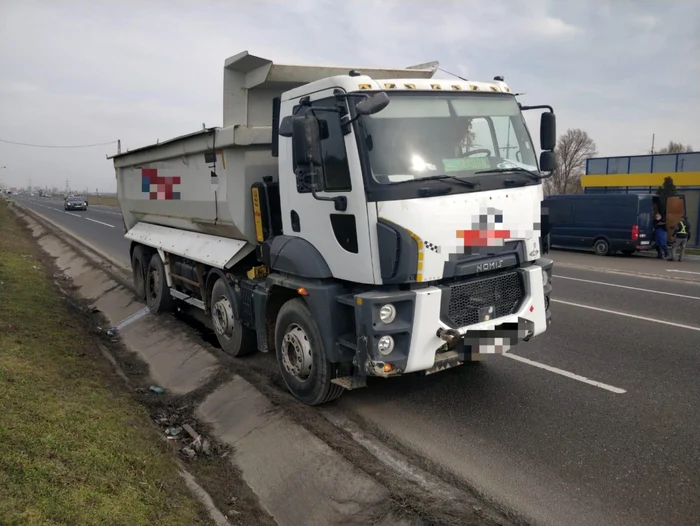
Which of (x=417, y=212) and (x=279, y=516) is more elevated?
(x=417, y=212)

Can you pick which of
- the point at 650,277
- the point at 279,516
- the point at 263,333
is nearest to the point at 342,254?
the point at 263,333

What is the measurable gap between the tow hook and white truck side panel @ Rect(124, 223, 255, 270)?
271 centimetres

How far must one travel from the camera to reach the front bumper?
14.1 ft

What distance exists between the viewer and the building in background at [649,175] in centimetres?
2265

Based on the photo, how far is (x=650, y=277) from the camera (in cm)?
1362

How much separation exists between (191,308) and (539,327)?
644 cm

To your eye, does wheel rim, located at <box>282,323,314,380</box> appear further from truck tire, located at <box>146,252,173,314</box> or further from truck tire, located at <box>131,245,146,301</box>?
truck tire, located at <box>131,245,146,301</box>

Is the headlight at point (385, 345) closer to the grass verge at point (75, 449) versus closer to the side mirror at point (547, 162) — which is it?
the grass verge at point (75, 449)

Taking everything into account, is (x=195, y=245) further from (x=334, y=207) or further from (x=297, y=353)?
(x=334, y=207)

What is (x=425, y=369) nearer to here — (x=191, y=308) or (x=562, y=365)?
(x=562, y=365)

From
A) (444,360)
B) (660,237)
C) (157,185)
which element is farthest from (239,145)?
(660,237)

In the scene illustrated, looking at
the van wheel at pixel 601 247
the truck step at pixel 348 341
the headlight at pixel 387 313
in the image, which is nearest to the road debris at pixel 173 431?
the truck step at pixel 348 341

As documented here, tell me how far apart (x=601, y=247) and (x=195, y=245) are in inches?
624

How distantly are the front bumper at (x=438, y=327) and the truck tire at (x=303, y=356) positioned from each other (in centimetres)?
55
